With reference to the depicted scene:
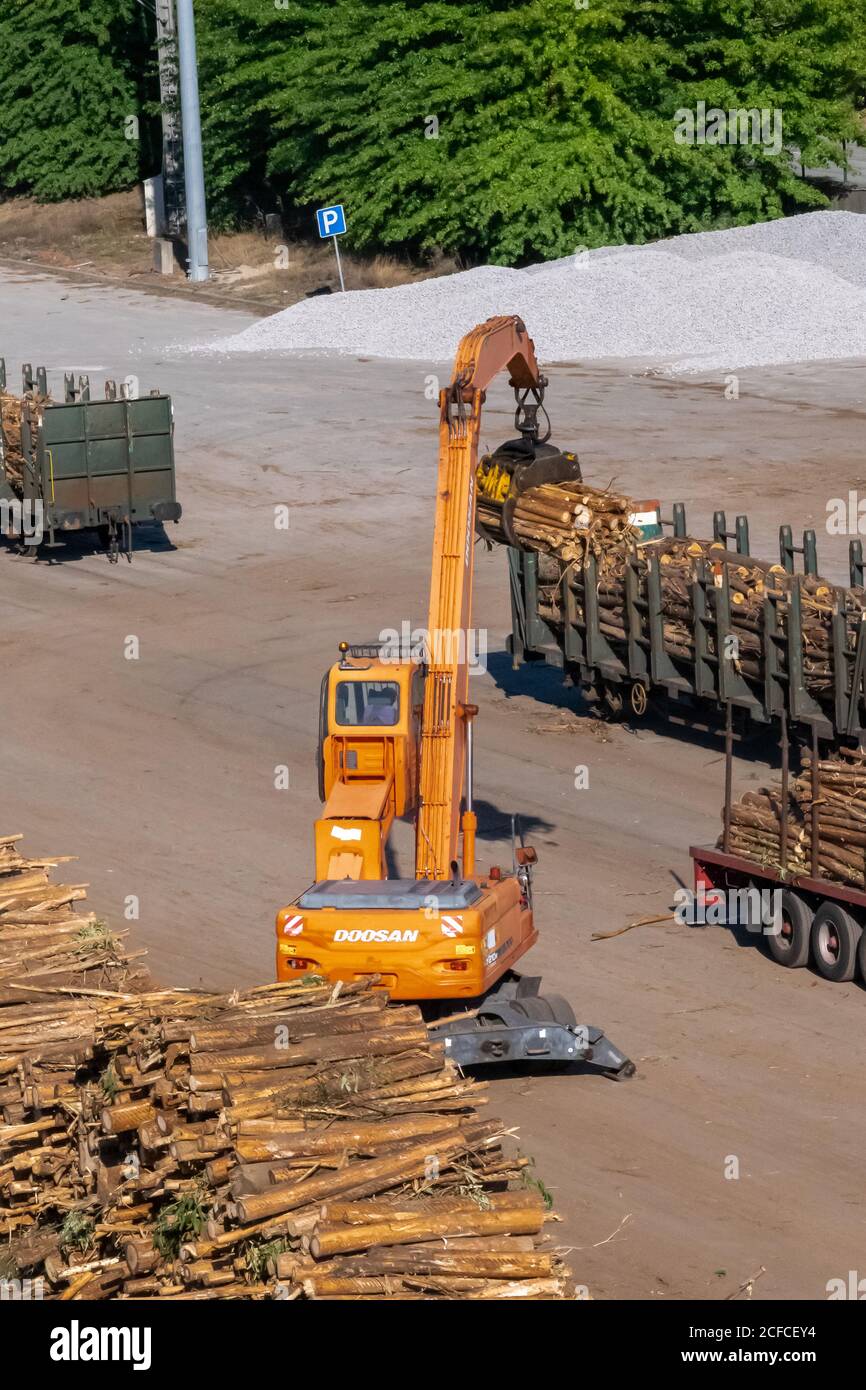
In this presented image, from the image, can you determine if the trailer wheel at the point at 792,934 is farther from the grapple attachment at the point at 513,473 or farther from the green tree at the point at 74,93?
the green tree at the point at 74,93

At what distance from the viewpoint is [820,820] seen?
58.3ft

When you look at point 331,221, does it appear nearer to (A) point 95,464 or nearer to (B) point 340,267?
(B) point 340,267

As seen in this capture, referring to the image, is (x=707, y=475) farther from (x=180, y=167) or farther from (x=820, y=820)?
(x=180, y=167)

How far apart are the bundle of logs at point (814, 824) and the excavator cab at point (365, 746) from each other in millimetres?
3598

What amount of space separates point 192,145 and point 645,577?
121 ft

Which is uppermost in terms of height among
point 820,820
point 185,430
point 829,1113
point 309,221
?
point 309,221

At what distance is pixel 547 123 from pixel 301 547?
23150 mm

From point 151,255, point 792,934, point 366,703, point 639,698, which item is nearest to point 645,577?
point 639,698

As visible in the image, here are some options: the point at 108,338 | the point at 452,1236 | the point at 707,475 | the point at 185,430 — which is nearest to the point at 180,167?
the point at 108,338

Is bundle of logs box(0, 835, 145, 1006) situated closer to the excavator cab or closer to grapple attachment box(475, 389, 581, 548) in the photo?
the excavator cab

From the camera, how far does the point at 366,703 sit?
1622 cm

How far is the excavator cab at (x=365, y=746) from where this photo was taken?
1597 cm

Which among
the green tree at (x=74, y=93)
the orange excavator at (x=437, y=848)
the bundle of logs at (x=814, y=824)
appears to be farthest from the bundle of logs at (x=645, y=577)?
the green tree at (x=74, y=93)
